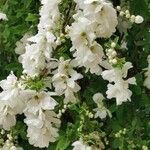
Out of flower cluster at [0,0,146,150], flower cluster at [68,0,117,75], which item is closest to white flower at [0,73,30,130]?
flower cluster at [0,0,146,150]

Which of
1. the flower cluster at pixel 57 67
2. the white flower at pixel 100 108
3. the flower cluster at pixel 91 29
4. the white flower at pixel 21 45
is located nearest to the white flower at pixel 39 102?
the flower cluster at pixel 57 67

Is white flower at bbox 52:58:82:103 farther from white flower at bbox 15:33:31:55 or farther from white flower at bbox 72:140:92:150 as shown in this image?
white flower at bbox 15:33:31:55

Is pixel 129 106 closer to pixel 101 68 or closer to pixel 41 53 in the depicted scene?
pixel 101 68

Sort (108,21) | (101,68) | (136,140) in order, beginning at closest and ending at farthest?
(108,21) → (101,68) → (136,140)

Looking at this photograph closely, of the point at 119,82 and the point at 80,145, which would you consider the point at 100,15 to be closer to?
the point at 119,82

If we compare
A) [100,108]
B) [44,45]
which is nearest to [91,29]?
[44,45]

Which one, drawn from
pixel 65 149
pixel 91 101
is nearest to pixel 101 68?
pixel 91 101
